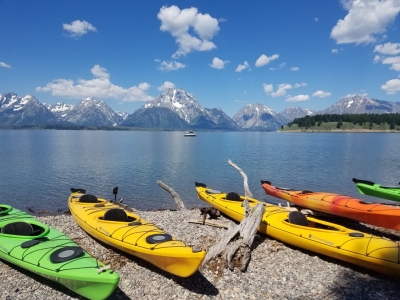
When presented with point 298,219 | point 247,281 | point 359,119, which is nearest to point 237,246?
point 247,281

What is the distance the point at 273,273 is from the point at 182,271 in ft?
9.48

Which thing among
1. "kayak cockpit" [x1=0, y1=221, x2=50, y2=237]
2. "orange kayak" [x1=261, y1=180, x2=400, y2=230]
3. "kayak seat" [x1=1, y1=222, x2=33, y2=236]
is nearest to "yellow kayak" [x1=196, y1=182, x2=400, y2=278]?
"orange kayak" [x1=261, y1=180, x2=400, y2=230]

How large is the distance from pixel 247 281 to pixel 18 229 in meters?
7.43

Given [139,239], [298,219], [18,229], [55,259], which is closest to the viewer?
[55,259]

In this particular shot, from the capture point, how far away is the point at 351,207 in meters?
12.0

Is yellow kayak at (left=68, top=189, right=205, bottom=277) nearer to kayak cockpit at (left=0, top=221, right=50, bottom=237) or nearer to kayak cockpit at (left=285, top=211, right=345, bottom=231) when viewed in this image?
kayak cockpit at (left=0, top=221, right=50, bottom=237)

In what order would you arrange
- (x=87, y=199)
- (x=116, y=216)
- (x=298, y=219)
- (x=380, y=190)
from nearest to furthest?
(x=116, y=216), (x=298, y=219), (x=87, y=199), (x=380, y=190)

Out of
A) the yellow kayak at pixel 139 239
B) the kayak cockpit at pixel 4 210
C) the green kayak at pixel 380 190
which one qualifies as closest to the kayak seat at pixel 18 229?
the yellow kayak at pixel 139 239

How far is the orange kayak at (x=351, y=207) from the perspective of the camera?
10836 millimetres

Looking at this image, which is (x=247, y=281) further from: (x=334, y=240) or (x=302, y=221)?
(x=302, y=221)

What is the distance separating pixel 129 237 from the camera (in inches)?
340

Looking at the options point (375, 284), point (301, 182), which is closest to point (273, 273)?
point (375, 284)

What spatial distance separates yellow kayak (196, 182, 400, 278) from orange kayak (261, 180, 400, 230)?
2.45m

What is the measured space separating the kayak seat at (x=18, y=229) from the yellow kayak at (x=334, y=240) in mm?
8296
